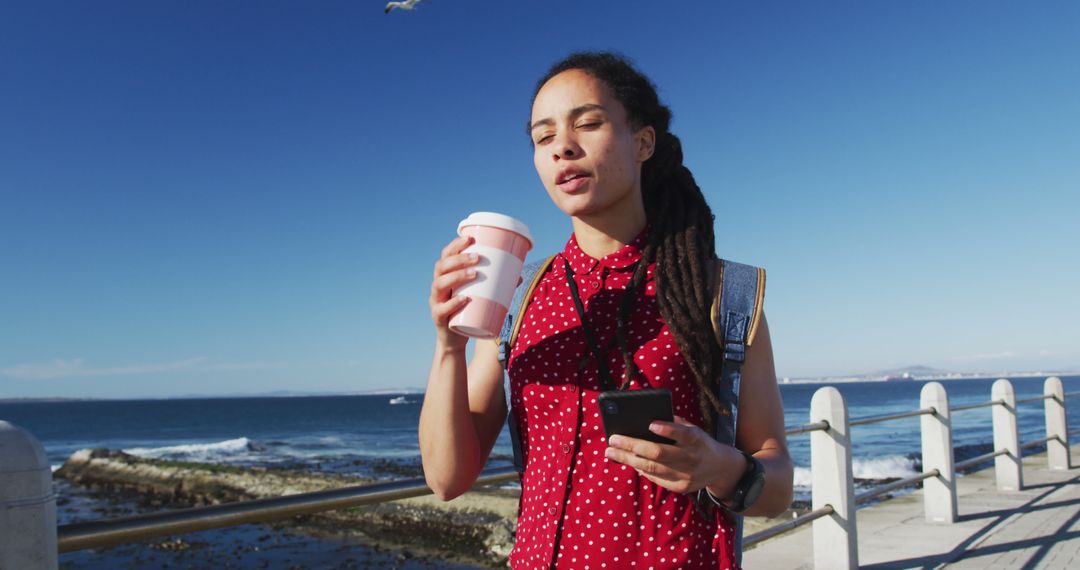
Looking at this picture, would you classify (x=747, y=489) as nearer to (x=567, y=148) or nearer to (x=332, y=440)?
(x=567, y=148)

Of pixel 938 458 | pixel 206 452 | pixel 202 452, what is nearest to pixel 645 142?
pixel 938 458

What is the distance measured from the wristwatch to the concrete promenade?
3.78 meters

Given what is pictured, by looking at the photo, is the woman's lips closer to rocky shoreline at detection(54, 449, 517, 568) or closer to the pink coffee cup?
the pink coffee cup

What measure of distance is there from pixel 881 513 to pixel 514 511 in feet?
34.3

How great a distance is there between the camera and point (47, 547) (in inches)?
51.5

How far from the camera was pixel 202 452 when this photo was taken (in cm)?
4353

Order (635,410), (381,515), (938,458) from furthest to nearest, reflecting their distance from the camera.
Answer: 1. (381,515)
2. (938,458)
3. (635,410)

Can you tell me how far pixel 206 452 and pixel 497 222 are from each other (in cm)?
4801

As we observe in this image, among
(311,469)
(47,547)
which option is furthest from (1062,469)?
(311,469)

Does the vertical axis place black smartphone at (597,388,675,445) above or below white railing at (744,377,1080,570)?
above

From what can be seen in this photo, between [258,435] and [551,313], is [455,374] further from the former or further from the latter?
[258,435]

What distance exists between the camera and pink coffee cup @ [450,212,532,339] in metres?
1.18

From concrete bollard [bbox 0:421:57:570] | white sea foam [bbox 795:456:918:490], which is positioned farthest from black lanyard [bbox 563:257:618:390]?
white sea foam [bbox 795:456:918:490]

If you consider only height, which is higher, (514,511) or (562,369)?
(562,369)
